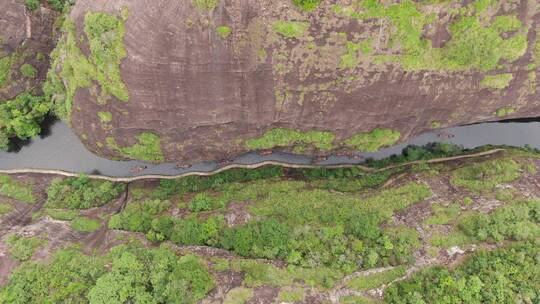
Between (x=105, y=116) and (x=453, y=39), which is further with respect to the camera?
(x=105, y=116)

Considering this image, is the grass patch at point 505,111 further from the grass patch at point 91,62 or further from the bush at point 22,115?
the bush at point 22,115

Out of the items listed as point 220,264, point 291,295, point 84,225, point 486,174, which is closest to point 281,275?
point 291,295

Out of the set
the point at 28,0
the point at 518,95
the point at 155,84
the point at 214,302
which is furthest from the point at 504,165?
the point at 28,0

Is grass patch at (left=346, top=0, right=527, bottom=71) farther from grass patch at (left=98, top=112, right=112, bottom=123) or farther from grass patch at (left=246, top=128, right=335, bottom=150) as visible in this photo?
grass patch at (left=98, top=112, right=112, bottom=123)

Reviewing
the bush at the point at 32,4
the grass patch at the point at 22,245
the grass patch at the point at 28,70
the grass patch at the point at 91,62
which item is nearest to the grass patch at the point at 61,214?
the grass patch at the point at 22,245

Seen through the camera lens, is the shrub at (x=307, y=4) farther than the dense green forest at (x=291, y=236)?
No

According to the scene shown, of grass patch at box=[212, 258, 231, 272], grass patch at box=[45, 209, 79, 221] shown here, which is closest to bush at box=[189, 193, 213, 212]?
grass patch at box=[212, 258, 231, 272]

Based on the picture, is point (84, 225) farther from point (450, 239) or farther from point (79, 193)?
point (450, 239)
